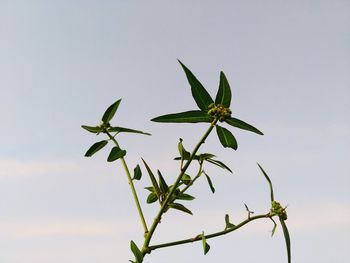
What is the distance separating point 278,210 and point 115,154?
32.9 inches

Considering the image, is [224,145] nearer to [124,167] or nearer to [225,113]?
[225,113]

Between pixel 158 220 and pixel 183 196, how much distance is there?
0.41 meters

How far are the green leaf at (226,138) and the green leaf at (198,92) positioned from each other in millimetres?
116

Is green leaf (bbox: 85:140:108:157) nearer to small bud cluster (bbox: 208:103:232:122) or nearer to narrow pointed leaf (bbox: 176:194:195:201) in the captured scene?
→ narrow pointed leaf (bbox: 176:194:195:201)

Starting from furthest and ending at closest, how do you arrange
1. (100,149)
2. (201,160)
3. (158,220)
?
1. (100,149)
2. (201,160)
3. (158,220)

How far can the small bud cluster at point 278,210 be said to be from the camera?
209 cm

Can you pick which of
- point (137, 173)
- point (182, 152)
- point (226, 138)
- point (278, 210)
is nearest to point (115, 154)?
point (137, 173)

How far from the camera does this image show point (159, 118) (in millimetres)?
1984

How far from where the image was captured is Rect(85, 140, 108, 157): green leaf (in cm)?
240

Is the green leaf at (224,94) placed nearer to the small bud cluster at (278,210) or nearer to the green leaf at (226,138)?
the green leaf at (226,138)

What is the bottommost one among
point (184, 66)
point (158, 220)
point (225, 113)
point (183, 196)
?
point (158, 220)

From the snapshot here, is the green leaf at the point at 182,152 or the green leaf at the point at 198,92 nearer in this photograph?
the green leaf at the point at 198,92

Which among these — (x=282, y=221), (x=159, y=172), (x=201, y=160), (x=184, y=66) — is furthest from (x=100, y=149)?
(x=282, y=221)

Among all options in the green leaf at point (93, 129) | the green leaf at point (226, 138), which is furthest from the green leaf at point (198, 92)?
the green leaf at point (93, 129)
